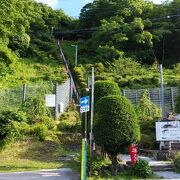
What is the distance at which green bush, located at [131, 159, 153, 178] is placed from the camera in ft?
52.0

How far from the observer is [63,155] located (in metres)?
20.2

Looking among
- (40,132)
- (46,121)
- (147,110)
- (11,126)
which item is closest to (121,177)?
(11,126)

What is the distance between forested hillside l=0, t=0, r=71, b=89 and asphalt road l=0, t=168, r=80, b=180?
41.3 ft

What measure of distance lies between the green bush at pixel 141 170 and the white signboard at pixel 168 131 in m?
3.66

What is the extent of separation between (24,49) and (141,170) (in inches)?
1317

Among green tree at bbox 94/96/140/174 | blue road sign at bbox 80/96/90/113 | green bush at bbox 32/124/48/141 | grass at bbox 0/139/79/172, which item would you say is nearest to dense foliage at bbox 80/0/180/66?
green bush at bbox 32/124/48/141

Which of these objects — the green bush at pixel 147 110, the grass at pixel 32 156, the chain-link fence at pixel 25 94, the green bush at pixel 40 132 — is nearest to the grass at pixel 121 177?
the grass at pixel 32 156

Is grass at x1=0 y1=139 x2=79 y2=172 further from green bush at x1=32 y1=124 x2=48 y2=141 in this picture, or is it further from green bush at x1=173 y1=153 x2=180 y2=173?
green bush at x1=173 y1=153 x2=180 y2=173

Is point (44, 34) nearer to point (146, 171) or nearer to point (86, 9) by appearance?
point (86, 9)

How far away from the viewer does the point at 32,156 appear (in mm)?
19719

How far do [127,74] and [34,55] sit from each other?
1318 cm

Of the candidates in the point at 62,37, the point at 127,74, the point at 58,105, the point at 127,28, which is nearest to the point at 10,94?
the point at 58,105

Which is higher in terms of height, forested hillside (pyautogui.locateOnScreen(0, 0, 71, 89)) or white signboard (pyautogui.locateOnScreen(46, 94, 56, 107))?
forested hillside (pyautogui.locateOnScreen(0, 0, 71, 89))

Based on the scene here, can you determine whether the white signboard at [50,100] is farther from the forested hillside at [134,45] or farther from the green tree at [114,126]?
the forested hillside at [134,45]
